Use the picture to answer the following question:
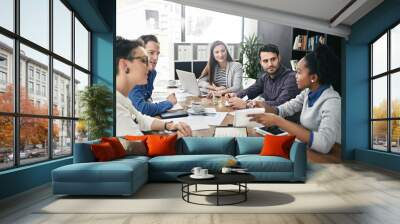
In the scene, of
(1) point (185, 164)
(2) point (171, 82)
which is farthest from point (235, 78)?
(1) point (185, 164)

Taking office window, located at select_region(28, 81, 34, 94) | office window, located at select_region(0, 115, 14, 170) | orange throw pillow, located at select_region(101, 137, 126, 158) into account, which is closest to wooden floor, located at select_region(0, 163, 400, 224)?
office window, located at select_region(0, 115, 14, 170)

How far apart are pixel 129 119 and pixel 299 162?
14.4 ft

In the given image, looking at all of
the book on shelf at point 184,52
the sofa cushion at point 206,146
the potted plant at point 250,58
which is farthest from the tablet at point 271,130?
Answer: the book on shelf at point 184,52

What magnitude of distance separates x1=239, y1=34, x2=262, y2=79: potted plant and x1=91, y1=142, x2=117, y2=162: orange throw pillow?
4.40 m

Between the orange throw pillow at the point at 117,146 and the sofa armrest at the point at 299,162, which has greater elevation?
the orange throw pillow at the point at 117,146

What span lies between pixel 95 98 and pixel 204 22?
327cm

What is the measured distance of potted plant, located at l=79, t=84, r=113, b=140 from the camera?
786 cm

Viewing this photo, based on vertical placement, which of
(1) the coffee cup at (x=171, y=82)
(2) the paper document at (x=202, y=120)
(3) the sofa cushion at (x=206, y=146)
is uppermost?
(1) the coffee cup at (x=171, y=82)

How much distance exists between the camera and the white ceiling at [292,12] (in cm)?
834

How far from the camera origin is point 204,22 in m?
9.56

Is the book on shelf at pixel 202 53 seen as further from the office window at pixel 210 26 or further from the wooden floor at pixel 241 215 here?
the wooden floor at pixel 241 215

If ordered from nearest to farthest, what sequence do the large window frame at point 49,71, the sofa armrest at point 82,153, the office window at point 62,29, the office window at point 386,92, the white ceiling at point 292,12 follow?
1. the large window frame at point 49,71
2. the sofa armrest at point 82,153
3. the office window at point 62,29
4. the office window at point 386,92
5. the white ceiling at point 292,12

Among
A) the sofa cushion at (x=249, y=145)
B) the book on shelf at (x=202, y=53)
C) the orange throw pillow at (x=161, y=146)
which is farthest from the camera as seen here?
the book on shelf at (x=202, y=53)

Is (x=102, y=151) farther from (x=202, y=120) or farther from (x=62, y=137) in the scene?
(x=202, y=120)
